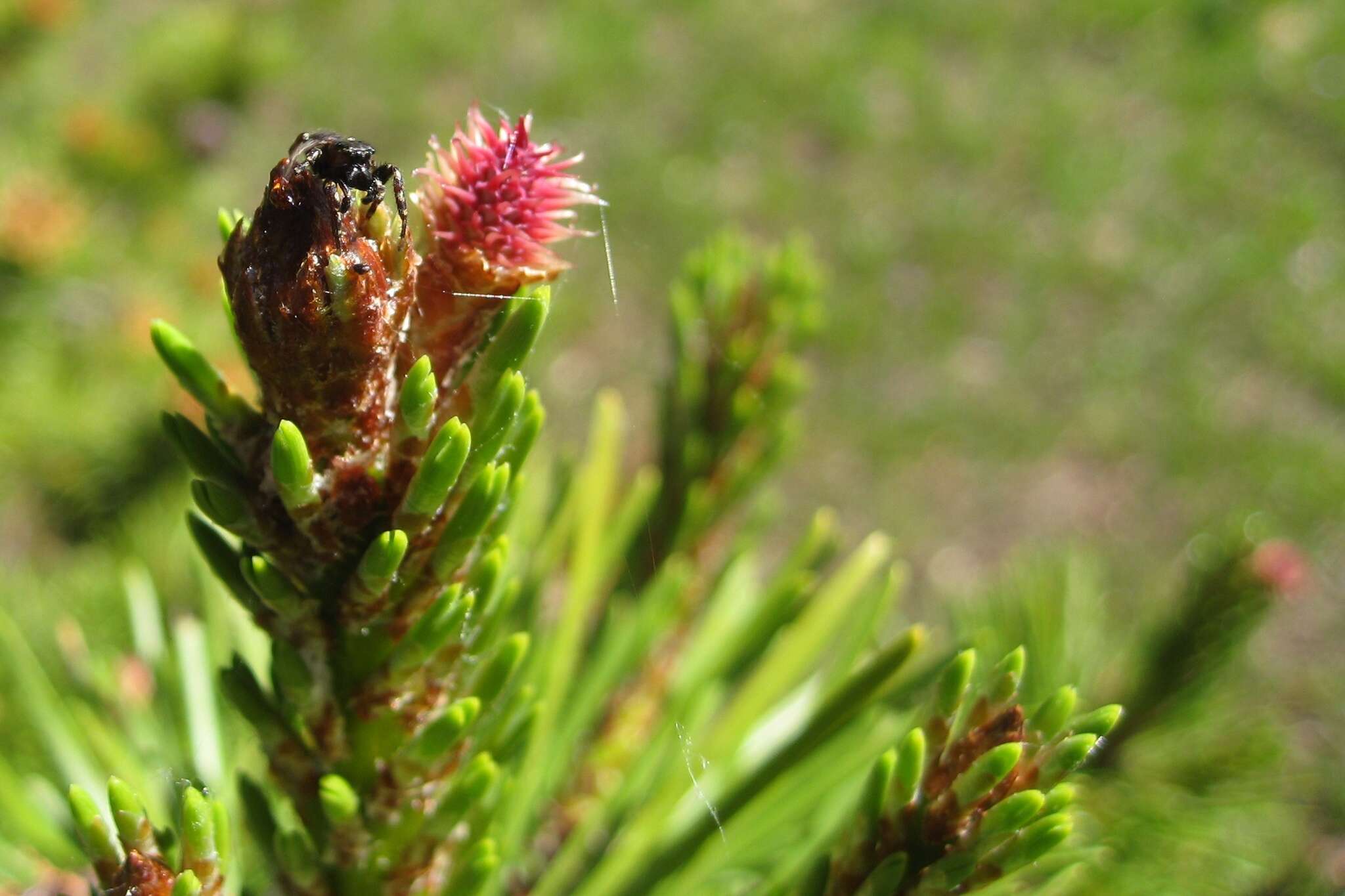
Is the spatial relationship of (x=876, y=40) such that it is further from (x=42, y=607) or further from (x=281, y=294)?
(x=281, y=294)

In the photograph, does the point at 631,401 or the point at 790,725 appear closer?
the point at 790,725

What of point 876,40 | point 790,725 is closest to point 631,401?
point 876,40

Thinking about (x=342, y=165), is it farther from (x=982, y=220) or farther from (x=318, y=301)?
(x=982, y=220)

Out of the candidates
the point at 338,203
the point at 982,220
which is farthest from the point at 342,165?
the point at 982,220

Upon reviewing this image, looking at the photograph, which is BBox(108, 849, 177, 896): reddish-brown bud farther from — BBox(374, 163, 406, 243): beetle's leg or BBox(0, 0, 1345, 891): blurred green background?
BBox(0, 0, 1345, 891): blurred green background

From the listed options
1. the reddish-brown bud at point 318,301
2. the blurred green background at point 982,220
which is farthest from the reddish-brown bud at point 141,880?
the blurred green background at point 982,220
